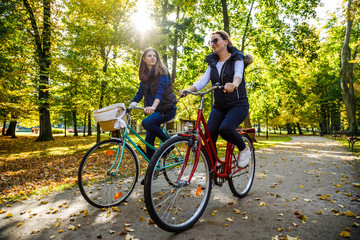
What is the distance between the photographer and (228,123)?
8.86ft

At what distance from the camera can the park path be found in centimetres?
225

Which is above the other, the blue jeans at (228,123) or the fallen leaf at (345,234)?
the blue jeans at (228,123)

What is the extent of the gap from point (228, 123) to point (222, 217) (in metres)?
1.20

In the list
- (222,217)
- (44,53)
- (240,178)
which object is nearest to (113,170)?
(222,217)

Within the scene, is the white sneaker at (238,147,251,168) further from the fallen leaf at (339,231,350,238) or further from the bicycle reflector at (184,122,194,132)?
the fallen leaf at (339,231,350,238)

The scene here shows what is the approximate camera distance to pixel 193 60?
16.1m

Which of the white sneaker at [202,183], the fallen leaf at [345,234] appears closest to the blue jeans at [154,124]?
the white sneaker at [202,183]

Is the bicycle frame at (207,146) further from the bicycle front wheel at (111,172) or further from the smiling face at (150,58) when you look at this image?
the smiling face at (150,58)

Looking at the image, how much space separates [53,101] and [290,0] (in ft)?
54.0

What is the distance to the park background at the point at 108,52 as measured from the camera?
313 inches

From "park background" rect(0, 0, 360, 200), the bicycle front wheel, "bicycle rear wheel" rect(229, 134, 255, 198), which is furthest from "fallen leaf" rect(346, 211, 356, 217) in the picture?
"park background" rect(0, 0, 360, 200)

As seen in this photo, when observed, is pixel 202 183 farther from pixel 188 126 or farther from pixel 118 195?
pixel 118 195

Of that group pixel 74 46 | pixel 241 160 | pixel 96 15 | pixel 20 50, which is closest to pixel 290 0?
pixel 96 15

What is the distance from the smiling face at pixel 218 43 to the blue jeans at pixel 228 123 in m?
0.88
